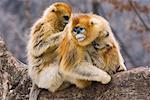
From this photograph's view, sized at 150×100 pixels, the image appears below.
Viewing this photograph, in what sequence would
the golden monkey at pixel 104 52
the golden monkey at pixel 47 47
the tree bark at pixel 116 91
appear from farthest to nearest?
the golden monkey at pixel 47 47, the golden monkey at pixel 104 52, the tree bark at pixel 116 91

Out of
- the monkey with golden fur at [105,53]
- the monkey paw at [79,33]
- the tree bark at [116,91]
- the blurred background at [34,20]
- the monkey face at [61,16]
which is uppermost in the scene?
the blurred background at [34,20]

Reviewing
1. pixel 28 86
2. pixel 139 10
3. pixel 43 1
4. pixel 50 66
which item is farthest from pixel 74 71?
pixel 43 1

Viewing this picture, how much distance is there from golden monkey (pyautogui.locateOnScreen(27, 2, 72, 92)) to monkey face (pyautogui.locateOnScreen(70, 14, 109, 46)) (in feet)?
1.75

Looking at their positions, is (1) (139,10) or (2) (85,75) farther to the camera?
(1) (139,10)

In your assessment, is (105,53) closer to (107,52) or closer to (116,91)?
(107,52)

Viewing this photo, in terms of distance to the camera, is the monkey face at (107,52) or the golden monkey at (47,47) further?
the golden monkey at (47,47)

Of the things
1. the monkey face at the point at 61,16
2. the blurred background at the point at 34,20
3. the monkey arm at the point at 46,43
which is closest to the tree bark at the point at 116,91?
the monkey arm at the point at 46,43

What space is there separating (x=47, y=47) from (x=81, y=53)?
70cm

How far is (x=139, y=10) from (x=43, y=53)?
18.9 feet

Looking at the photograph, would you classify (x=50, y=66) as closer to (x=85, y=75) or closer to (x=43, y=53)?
(x=43, y=53)

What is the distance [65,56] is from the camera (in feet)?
18.1

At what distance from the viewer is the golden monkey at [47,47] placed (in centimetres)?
589

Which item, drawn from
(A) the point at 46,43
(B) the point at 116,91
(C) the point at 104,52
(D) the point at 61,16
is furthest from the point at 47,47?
(B) the point at 116,91

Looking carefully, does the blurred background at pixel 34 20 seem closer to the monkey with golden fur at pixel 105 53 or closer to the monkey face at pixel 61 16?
the monkey face at pixel 61 16
